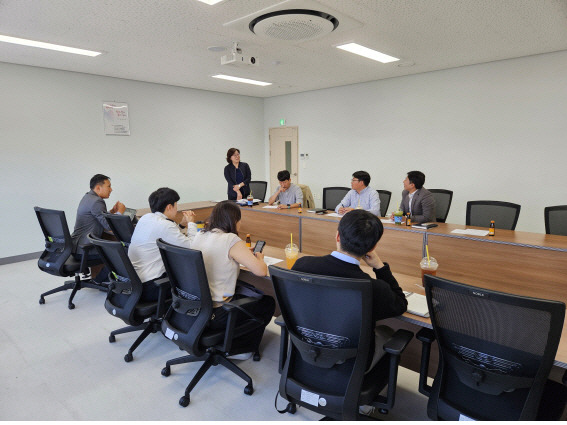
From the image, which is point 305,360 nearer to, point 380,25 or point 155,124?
point 380,25

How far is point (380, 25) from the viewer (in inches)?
136

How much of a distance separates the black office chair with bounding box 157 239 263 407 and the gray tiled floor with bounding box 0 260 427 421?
13 centimetres

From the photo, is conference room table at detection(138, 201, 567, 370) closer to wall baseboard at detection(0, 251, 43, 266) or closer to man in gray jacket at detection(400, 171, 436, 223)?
man in gray jacket at detection(400, 171, 436, 223)

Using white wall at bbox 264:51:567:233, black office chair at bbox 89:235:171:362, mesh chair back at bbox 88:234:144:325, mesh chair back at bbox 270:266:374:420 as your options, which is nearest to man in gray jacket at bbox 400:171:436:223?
white wall at bbox 264:51:567:233

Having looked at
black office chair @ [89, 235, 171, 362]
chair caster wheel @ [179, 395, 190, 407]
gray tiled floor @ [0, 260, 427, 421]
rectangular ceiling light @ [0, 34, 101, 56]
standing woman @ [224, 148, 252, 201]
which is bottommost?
gray tiled floor @ [0, 260, 427, 421]

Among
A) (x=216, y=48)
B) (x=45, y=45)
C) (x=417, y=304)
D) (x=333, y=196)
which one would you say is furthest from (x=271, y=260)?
(x=45, y=45)

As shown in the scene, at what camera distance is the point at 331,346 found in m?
1.51

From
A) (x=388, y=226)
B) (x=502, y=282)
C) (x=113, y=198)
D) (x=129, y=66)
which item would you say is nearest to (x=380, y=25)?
(x=388, y=226)

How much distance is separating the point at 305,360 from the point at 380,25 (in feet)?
10.7

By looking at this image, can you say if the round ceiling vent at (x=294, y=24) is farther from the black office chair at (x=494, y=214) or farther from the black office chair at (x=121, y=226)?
the black office chair at (x=494, y=214)

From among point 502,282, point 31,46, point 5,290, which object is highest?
point 31,46

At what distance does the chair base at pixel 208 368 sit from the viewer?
2.13m

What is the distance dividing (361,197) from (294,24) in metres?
2.19

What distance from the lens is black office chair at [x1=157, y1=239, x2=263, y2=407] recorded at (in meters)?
1.98
